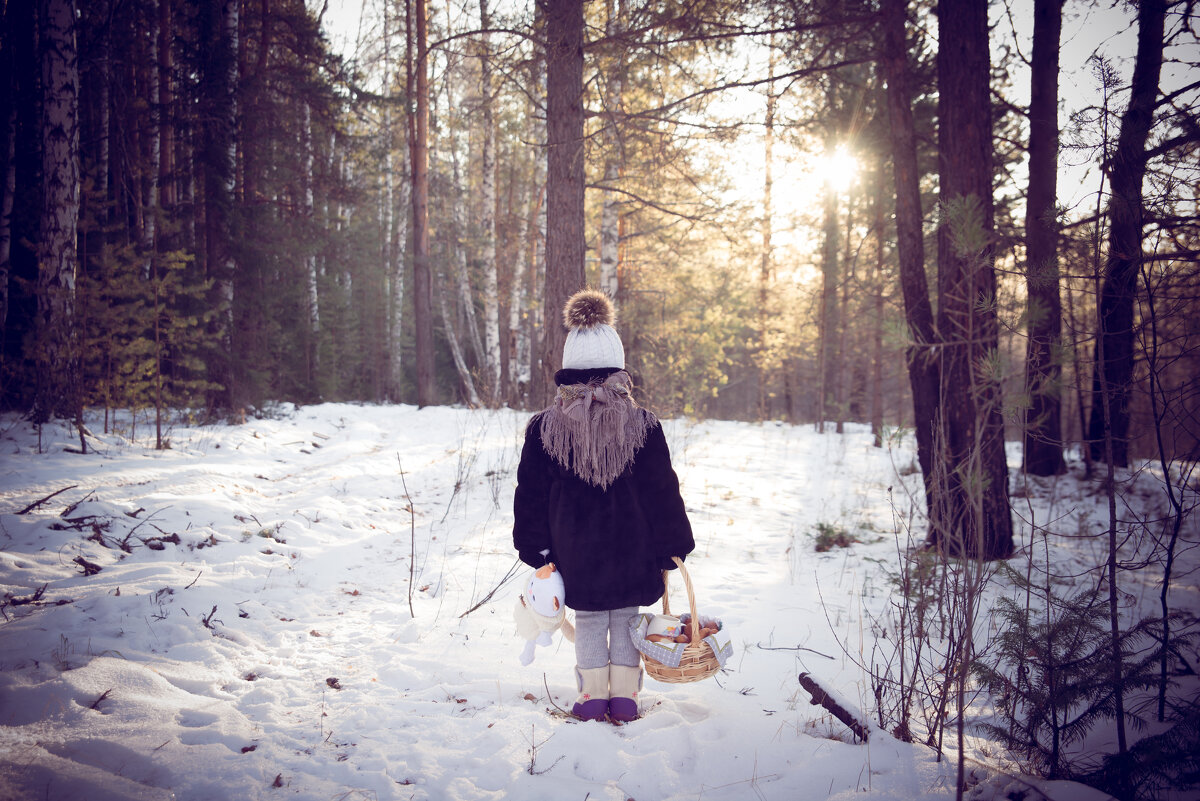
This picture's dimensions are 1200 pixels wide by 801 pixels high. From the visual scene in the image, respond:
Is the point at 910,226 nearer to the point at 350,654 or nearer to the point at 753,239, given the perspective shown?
the point at 350,654

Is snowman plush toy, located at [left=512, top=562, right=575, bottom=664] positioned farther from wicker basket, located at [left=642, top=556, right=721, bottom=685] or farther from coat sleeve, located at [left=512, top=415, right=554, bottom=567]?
wicker basket, located at [left=642, top=556, right=721, bottom=685]

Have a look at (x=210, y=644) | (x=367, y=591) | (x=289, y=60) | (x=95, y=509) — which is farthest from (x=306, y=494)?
(x=289, y=60)

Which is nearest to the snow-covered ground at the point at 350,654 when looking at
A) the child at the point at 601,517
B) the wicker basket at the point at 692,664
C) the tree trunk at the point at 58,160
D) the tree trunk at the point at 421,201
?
the child at the point at 601,517

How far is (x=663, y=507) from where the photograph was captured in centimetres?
271

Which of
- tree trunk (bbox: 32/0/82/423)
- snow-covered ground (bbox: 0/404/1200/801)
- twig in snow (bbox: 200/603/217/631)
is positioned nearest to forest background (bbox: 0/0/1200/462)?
tree trunk (bbox: 32/0/82/423)

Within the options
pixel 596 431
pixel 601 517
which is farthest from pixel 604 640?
pixel 596 431

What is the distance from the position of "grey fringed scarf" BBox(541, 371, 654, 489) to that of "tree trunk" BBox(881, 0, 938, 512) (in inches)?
144

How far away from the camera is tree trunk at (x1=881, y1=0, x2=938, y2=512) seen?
16.7 ft

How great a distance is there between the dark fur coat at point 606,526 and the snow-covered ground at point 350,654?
67 cm

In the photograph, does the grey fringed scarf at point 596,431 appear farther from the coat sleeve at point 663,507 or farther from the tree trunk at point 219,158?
the tree trunk at point 219,158

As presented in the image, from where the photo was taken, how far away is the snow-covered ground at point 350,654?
2.19 m

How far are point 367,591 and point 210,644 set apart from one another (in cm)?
123

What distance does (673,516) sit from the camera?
8.82 ft

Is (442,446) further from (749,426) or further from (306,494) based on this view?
(749,426)
